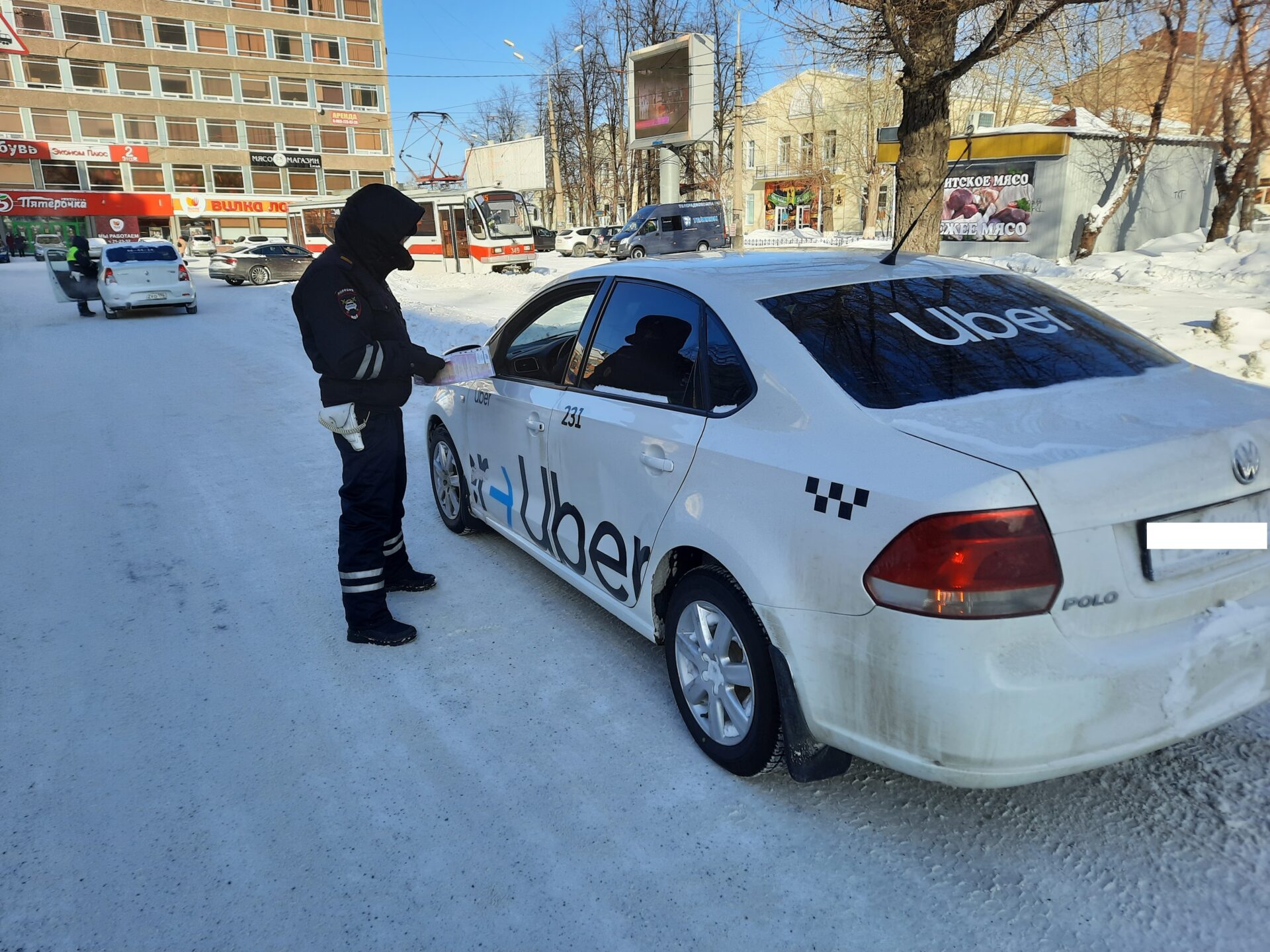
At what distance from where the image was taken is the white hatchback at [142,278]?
1752 centimetres

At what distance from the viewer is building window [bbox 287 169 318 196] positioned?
63119mm

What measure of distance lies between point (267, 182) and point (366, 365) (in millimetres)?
68105

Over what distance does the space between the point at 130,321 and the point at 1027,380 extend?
63.9 ft

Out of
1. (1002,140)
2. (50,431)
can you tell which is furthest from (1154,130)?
(50,431)

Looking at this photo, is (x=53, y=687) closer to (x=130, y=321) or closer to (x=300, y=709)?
(x=300, y=709)

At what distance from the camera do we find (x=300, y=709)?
323 centimetres

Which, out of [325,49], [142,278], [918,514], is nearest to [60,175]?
[325,49]

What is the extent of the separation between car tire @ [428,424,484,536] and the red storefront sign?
65.8m

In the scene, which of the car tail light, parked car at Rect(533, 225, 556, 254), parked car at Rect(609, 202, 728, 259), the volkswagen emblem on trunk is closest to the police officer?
the car tail light

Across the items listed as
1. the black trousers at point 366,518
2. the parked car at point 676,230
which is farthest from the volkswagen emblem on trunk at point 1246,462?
the parked car at point 676,230

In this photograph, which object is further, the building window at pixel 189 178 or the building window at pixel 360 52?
the building window at pixel 360 52

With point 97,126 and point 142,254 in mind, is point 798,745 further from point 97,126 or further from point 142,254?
point 97,126

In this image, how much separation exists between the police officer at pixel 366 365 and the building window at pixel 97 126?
68446 millimetres

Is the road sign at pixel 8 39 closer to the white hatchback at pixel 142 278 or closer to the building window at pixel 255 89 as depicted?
the white hatchback at pixel 142 278
